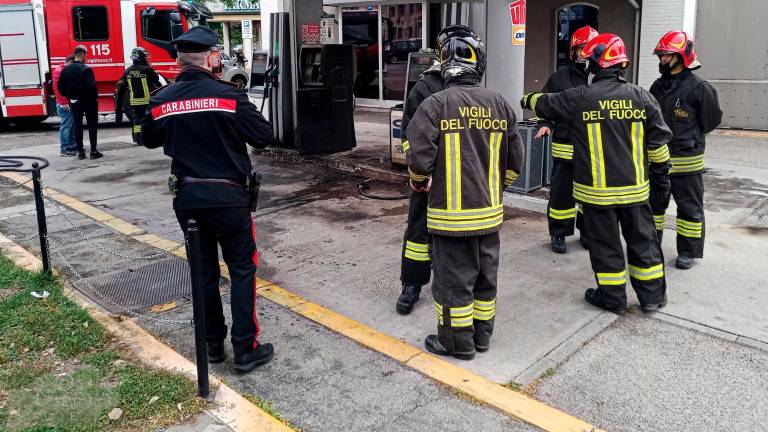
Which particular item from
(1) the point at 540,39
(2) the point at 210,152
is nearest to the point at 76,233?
(2) the point at 210,152

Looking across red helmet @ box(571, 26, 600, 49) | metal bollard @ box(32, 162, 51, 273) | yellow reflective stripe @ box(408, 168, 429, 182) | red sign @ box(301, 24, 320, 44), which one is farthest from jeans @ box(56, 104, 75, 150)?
yellow reflective stripe @ box(408, 168, 429, 182)

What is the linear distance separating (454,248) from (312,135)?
6.83 meters

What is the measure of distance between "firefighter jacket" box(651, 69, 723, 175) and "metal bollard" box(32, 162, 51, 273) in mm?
5193

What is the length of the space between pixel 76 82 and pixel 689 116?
983 centimetres

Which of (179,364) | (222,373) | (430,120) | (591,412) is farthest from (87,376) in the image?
(591,412)

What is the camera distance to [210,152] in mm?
3711

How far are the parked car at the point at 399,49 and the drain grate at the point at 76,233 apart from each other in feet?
35.7

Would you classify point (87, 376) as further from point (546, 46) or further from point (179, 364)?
point (546, 46)

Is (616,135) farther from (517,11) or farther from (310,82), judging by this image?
(310,82)

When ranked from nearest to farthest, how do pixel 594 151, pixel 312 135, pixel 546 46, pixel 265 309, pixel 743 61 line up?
pixel 594 151 → pixel 265 309 → pixel 312 135 → pixel 743 61 → pixel 546 46

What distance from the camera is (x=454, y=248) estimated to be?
3.86 metres

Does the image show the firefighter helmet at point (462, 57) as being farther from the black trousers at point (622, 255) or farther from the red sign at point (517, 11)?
the red sign at point (517, 11)

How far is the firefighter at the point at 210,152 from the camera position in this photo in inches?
144

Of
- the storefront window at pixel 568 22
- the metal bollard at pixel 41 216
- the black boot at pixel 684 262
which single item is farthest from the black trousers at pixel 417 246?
the storefront window at pixel 568 22
